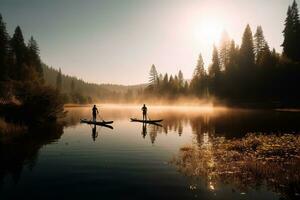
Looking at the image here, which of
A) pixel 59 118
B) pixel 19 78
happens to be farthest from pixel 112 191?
pixel 19 78

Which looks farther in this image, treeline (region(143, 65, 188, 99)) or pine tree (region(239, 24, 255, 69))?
treeline (region(143, 65, 188, 99))

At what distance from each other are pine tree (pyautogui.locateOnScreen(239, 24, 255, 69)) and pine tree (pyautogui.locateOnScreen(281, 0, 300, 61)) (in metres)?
8.40

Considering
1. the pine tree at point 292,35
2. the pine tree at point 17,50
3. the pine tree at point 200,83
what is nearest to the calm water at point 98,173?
the pine tree at point 17,50

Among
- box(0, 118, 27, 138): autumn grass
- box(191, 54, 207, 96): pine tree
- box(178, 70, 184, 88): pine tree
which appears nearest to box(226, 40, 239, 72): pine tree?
box(191, 54, 207, 96): pine tree

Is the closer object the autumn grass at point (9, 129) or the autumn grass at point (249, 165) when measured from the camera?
the autumn grass at point (249, 165)

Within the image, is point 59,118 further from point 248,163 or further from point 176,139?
point 248,163

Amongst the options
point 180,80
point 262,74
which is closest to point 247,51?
point 262,74

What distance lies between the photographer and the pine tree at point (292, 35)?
69850 mm

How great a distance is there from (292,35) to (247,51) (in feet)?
41.1

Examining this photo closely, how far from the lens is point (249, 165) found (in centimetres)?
1523

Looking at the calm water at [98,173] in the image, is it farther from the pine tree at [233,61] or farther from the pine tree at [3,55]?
the pine tree at [233,61]

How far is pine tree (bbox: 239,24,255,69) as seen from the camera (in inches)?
3093

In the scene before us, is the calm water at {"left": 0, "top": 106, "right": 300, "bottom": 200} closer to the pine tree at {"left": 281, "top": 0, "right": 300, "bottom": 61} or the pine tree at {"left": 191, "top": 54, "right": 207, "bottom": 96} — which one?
the pine tree at {"left": 281, "top": 0, "right": 300, "bottom": 61}

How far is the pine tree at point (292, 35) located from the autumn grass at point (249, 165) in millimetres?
56794
